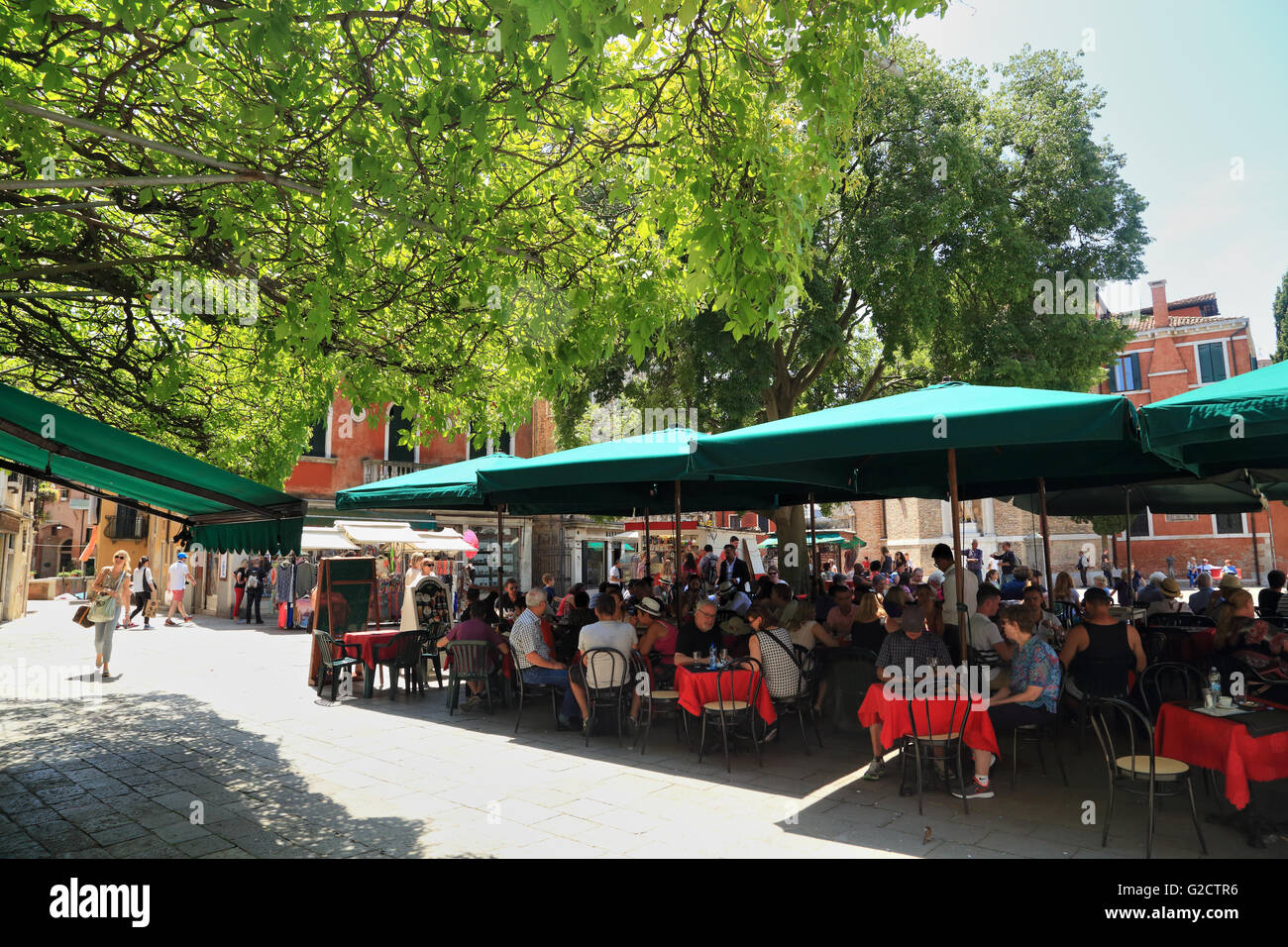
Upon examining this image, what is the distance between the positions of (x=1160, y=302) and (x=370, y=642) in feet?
126

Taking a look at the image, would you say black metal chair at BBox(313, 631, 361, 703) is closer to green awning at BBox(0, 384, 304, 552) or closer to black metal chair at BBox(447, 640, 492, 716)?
black metal chair at BBox(447, 640, 492, 716)

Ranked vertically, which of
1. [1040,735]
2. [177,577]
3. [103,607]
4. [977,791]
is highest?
[177,577]

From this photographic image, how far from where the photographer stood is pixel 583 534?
2830cm

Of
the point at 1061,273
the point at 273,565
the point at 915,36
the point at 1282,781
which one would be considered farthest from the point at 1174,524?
the point at 273,565

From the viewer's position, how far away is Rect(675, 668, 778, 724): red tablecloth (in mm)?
6289

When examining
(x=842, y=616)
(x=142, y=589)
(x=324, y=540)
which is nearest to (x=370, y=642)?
(x=842, y=616)

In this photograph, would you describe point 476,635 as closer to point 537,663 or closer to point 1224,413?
point 537,663

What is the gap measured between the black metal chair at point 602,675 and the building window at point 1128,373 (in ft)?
117

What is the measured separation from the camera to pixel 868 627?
771 centimetres

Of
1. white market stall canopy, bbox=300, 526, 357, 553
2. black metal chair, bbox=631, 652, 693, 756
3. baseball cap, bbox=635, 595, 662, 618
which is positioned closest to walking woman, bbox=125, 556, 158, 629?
white market stall canopy, bbox=300, 526, 357, 553

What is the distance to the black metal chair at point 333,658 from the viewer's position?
29.5 ft

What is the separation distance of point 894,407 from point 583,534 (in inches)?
918

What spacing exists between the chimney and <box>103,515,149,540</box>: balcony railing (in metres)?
42.1
